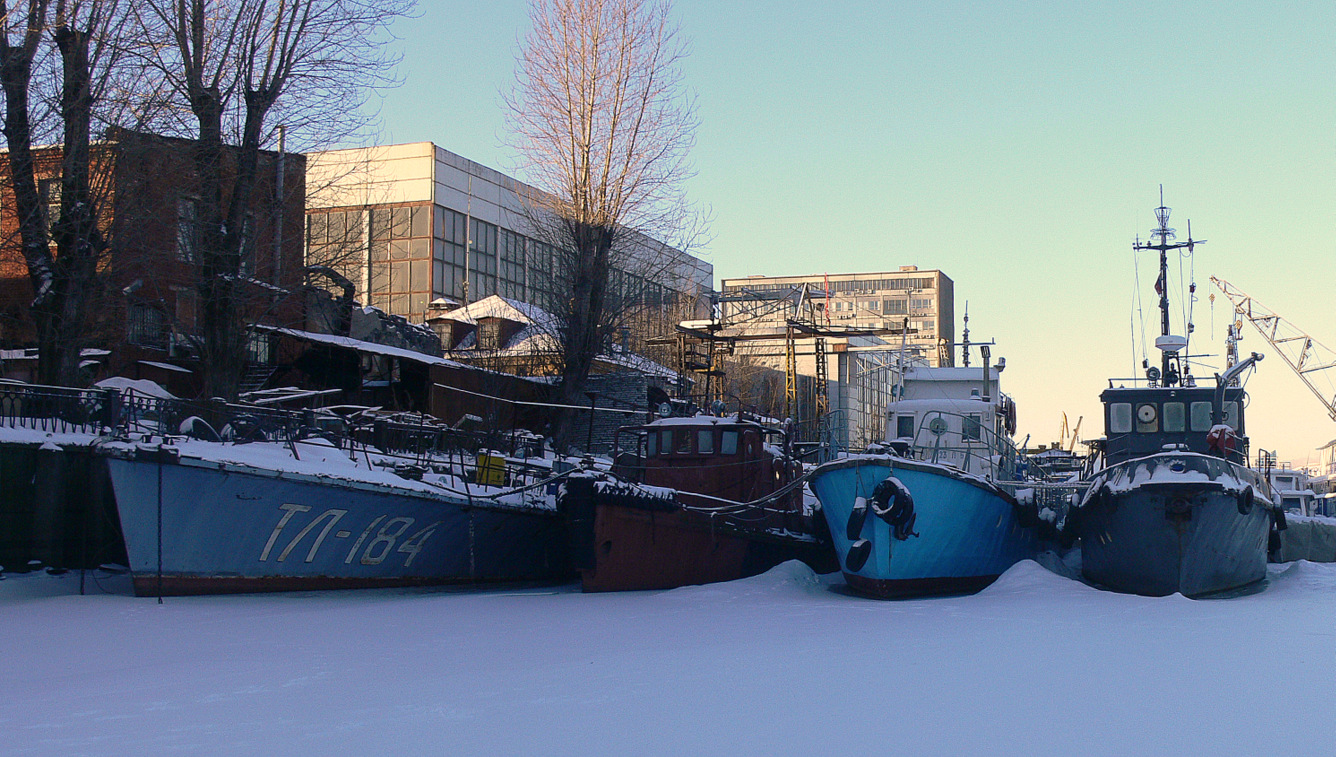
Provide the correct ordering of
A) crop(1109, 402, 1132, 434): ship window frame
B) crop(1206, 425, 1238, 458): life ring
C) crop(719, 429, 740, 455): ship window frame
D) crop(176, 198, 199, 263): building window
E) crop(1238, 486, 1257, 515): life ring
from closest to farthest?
crop(1238, 486, 1257, 515): life ring < crop(1206, 425, 1238, 458): life ring < crop(719, 429, 740, 455): ship window frame < crop(176, 198, 199, 263): building window < crop(1109, 402, 1132, 434): ship window frame

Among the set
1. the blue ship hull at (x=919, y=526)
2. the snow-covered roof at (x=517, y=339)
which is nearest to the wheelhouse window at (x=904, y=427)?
the blue ship hull at (x=919, y=526)

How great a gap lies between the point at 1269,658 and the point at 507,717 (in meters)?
7.28

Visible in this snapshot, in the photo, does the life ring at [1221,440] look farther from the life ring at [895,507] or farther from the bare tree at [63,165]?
the bare tree at [63,165]

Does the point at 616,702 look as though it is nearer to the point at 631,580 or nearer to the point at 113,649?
the point at 113,649

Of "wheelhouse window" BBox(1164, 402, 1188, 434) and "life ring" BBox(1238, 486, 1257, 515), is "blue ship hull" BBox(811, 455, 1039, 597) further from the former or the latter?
"wheelhouse window" BBox(1164, 402, 1188, 434)

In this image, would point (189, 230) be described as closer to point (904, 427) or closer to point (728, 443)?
point (728, 443)

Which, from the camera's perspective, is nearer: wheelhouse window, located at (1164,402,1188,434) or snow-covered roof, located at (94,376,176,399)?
snow-covered roof, located at (94,376,176,399)

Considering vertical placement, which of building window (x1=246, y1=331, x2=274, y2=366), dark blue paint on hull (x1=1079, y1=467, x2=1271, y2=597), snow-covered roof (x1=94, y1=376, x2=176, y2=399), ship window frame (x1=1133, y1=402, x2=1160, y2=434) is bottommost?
dark blue paint on hull (x1=1079, y1=467, x2=1271, y2=597)

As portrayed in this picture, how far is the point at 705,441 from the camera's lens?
20.1m

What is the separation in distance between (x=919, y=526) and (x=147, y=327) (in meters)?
20.6

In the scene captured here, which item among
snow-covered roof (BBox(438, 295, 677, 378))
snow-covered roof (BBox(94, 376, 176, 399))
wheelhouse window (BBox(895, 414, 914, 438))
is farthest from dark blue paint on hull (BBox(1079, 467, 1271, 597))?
snow-covered roof (BBox(438, 295, 677, 378))

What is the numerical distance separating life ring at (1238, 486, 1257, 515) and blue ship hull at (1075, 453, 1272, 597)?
25mm

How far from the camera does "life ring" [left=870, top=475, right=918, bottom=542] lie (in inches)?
668

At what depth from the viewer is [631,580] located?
1777cm
